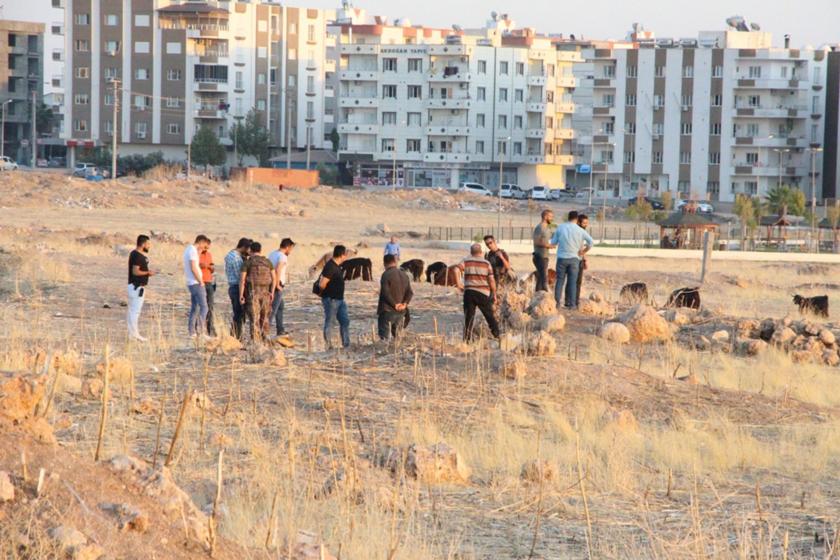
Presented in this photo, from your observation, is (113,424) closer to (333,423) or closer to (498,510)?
(333,423)

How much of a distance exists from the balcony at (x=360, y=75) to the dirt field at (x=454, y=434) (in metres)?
85.2

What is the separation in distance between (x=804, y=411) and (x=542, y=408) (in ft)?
8.22

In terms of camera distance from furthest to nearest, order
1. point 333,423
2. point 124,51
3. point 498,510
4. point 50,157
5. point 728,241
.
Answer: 1. point 50,157
2. point 124,51
3. point 728,241
4. point 333,423
5. point 498,510

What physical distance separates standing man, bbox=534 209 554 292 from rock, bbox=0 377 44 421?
12405 millimetres

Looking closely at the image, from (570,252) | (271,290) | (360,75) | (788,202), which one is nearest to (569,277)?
(570,252)

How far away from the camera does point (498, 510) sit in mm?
8414

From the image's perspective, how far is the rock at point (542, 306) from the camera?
18.0 m

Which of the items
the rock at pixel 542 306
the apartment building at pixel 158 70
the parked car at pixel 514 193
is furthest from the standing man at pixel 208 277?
the apartment building at pixel 158 70

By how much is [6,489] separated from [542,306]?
42.2 ft

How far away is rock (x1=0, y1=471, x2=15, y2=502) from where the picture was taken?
18.4 ft

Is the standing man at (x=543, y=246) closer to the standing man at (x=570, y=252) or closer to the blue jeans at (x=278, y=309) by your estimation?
the standing man at (x=570, y=252)

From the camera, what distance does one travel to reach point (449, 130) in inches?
4193

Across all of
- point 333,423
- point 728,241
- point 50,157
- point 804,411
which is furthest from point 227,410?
point 50,157

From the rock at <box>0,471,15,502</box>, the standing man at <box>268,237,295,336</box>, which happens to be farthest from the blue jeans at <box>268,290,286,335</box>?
the rock at <box>0,471,15,502</box>
